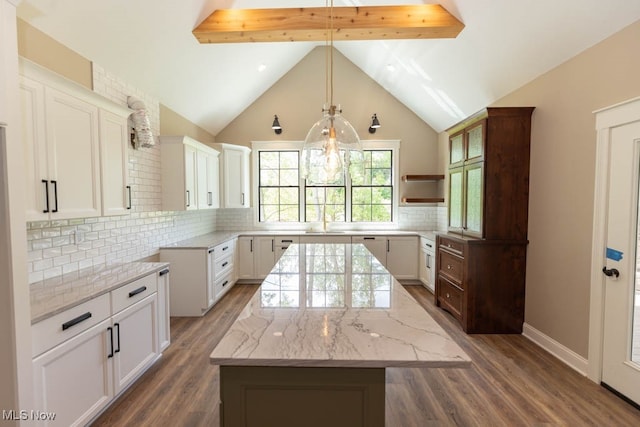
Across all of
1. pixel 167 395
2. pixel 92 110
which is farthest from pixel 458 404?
pixel 92 110

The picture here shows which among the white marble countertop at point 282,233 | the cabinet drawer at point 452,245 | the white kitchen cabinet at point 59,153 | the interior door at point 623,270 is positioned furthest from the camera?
the white marble countertop at point 282,233

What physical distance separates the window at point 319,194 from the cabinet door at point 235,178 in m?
0.41

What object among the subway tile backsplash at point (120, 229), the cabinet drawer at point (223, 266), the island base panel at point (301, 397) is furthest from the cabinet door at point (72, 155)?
the cabinet drawer at point (223, 266)

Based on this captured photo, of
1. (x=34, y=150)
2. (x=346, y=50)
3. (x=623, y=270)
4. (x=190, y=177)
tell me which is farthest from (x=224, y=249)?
(x=623, y=270)

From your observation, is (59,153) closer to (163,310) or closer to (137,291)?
(137,291)

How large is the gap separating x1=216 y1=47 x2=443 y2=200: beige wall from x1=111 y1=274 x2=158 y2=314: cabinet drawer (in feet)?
11.9

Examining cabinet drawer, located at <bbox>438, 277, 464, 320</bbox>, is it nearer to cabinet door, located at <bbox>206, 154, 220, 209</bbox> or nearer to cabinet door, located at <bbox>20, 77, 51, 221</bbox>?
cabinet door, located at <bbox>206, 154, 220, 209</bbox>

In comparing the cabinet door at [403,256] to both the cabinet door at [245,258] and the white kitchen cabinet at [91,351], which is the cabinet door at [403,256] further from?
the white kitchen cabinet at [91,351]

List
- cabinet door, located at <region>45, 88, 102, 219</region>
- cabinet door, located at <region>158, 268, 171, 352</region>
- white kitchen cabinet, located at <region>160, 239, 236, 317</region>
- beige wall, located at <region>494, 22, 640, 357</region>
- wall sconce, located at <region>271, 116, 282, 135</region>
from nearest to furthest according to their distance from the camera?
cabinet door, located at <region>45, 88, 102, 219</region> → beige wall, located at <region>494, 22, 640, 357</region> → cabinet door, located at <region>158, 268, 171, 352</region> → white kitchen cabinet, located at <region>160, 239, 236, 317</region> → wall sconce, located at <region>271, 116, 282, 135</region>

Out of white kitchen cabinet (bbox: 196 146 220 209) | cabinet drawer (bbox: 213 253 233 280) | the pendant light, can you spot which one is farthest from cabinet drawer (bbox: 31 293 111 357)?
white kitchen cabinet (bbox: 196 146 220 209)

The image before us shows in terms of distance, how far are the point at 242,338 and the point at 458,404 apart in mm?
1868

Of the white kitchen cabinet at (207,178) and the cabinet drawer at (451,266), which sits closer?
the cabinet drawer at (451,266)

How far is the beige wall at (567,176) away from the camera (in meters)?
2.29

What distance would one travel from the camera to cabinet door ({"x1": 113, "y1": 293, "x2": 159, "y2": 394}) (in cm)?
211
